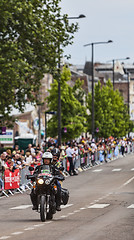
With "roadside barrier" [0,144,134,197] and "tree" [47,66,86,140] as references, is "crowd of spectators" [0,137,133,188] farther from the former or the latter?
"tree" [47,66,86,140]

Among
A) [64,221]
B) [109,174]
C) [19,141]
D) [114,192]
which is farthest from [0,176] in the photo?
[19,141]

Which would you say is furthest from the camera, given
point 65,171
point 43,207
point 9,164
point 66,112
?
point 66,112

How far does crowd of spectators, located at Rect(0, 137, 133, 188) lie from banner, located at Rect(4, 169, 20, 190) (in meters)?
0.20

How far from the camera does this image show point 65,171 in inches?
1535

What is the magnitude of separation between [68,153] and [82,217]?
21494 mm

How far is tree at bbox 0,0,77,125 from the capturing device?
106ft

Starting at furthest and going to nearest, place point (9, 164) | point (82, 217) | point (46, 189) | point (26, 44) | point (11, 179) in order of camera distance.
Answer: point (26, 44), point (11, 179), point (9, 164), point (82, 217), point (46, 189)

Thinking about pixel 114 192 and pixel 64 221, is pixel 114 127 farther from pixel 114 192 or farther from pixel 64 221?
pixel 64 221

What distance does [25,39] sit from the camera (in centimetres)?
3466

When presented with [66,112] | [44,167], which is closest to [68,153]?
[44,167]

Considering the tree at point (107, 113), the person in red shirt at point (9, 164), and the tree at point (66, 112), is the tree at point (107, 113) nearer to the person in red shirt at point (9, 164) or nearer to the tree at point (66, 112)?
the tree at point (66, 112)

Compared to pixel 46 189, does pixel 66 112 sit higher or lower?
higher

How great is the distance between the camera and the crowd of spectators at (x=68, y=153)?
27.2 metres

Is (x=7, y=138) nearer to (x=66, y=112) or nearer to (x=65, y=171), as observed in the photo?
(x=65, y=171)
